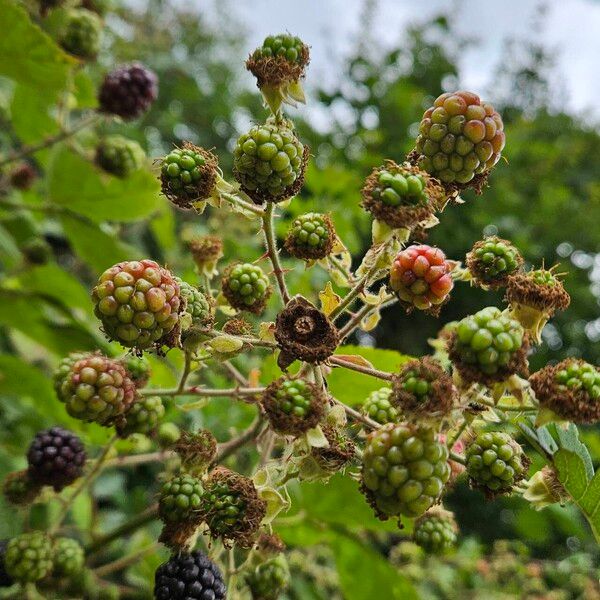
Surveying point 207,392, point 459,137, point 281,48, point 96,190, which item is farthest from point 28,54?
point 459,137

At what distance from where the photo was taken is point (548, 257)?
6812mm

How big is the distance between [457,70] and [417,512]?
8.02 metres

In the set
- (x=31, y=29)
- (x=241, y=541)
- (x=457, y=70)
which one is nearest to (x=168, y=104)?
(x=457, y=70)

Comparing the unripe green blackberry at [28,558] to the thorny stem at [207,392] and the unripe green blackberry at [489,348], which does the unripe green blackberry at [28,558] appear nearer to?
the thorny stem at [207,392]

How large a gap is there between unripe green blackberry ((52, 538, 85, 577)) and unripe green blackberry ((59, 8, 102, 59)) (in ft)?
5.10

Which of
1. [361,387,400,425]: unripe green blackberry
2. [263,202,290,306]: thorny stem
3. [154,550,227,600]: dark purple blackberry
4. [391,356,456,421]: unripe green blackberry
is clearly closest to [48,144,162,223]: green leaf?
[263,202,290,306]: thorny stem

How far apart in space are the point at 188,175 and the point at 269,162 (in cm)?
16

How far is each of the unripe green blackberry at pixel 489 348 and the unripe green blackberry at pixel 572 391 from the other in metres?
0.07

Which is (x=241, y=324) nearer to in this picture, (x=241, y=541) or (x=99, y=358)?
(x=99, y=358)

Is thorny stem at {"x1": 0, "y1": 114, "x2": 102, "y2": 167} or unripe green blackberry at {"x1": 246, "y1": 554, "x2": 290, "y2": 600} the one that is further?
thorny stem at {"x1": 0, "y1": 114, "x2": 102, "y2": 167}

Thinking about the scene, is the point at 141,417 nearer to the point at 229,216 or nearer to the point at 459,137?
the point at 459,137

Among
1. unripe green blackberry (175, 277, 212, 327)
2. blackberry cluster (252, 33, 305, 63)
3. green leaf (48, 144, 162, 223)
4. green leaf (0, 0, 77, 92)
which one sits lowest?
unripe green blackberry (175, 277, 212, 327)

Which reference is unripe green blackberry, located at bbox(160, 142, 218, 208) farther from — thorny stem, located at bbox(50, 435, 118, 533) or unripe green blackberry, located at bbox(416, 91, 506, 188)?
thorny stem, located at bbox(50, 435, 118, 533)

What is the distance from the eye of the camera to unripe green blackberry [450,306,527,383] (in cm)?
92
